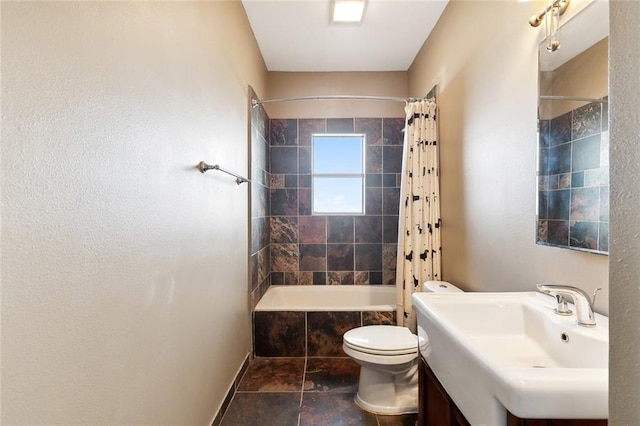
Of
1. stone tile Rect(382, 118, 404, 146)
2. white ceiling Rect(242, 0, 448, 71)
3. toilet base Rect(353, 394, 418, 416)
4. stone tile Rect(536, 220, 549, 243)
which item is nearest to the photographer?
stone tile Rect(536, 220, 549, 243)

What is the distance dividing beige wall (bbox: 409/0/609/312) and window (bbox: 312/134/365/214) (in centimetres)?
116

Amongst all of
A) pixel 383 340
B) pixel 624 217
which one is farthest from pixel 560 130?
pixel 383 340

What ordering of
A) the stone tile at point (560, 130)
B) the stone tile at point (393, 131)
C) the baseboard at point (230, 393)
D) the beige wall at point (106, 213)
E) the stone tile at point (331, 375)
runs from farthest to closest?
the stone tile at point (393, 131), the stone tile at point (331, 375), the baseboard at point (230, 393), the stone tile at point (560, 130), the beige wall at point (106, 213)

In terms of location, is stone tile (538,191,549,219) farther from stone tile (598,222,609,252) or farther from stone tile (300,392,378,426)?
stone tile (300,392,378,426)

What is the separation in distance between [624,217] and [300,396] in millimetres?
2042

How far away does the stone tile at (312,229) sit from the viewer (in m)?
3.34

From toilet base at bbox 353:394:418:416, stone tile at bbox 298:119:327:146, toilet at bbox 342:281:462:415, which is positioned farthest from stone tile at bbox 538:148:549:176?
stone tile at bbox 298:119:327:146

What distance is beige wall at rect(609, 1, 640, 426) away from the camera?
1.35 feet

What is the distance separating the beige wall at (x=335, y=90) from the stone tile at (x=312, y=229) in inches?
43.1

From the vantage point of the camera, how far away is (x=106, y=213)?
0.84 meters

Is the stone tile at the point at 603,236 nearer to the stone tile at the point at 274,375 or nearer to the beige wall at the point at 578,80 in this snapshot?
the beige wall at the point at 578,80

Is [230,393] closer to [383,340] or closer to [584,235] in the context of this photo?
[383,340]

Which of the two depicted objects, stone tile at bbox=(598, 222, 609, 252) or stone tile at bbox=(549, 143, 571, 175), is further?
stone tile at bbox=(549, 143, 571, 175)

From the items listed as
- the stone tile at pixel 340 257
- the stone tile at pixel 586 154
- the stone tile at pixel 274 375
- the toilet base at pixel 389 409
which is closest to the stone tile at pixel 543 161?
the stone tile at pixel 586 154
